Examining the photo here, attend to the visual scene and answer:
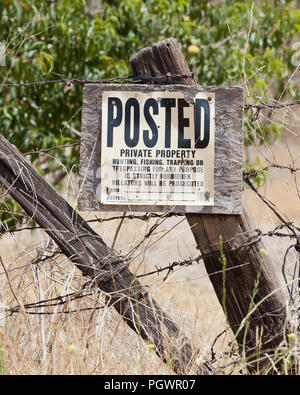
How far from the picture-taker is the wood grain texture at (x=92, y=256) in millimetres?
2367

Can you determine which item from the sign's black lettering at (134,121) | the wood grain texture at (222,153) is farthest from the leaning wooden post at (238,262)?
the sign's black lettering at (134,121)

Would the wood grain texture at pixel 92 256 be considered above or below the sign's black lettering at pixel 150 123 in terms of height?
below

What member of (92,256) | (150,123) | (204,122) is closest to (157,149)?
(150,123)

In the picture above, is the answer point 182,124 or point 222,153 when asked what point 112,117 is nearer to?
point 182,124

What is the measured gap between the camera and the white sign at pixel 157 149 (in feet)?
7.72

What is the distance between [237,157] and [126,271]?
0.62 meters

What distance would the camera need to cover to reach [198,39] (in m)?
5.32

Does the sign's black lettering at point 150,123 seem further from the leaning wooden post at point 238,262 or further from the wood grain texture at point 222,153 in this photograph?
the leaning wooden post at point 238,262

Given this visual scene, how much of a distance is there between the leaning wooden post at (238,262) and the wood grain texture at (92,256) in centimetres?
25

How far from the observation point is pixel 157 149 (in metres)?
2.36

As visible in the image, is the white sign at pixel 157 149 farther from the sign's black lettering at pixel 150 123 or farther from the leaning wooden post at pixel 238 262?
the leaning wooden post at pixel 238 262
